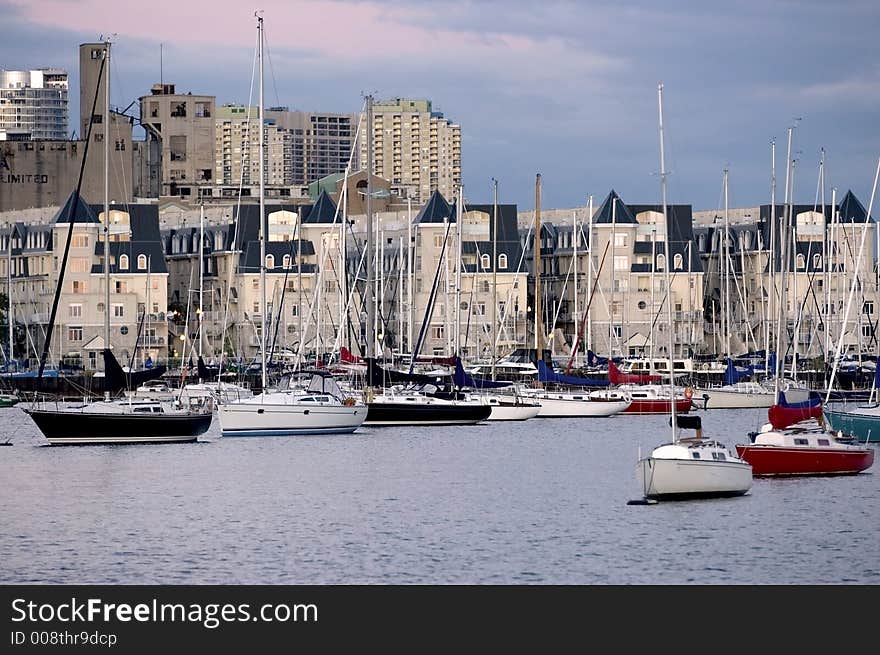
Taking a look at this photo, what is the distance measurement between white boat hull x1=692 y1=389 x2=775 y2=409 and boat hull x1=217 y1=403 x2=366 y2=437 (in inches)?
1442

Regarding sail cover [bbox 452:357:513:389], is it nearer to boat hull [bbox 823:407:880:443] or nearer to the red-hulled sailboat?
boat hull [bbox 823:407:880:443]

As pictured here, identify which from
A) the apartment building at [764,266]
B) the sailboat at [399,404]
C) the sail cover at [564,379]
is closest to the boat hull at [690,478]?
the sailboat at [399,404]

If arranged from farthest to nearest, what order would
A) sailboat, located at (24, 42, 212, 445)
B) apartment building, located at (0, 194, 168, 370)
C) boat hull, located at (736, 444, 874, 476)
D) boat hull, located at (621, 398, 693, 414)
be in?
apartment building, located at (0, 194, 168, 370) → boat hull, located at (621, 398, 693, 414) → sailboat, located at (24, 42, 212, 445) → boat hull, located at (736, 444, 874, 476)

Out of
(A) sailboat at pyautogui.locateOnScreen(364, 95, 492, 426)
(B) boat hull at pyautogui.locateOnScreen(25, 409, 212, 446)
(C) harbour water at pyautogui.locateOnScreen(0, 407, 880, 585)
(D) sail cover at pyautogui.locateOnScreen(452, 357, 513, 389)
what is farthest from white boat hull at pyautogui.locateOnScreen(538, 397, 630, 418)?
(B) boat hull at pyautogui.locateOnScreen(25, 409, 212, 446)

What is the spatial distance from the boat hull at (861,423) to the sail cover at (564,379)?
3583cm

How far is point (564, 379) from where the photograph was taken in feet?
406

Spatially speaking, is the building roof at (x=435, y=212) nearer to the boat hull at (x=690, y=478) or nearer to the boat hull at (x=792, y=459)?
the boat hull at (x=792, y=459)

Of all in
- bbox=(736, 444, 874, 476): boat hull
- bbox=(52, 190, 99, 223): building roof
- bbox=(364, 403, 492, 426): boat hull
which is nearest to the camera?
bbox=(736, 444, 874, 476): boat hull

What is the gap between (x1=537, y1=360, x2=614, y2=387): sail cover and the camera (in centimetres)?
12112

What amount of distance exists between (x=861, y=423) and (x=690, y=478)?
24493 millimetres

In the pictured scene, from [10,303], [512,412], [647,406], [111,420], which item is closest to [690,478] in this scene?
[111,420]

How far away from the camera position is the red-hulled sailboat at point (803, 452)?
70375mm
